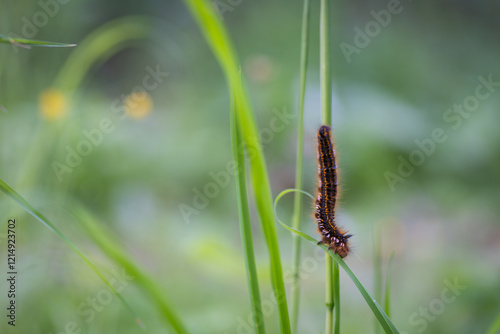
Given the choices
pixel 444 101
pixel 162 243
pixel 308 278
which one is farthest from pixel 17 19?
pixel 444 101

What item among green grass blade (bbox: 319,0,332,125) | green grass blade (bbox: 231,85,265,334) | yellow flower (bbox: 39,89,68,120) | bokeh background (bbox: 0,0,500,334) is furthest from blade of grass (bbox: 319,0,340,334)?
yellow flower (bbox: 39,89,68,120)

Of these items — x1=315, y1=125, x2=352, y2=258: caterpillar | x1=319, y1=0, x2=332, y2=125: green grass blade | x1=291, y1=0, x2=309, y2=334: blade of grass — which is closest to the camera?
x1=319, y1=0, x2=332, y2=125: green grass blade

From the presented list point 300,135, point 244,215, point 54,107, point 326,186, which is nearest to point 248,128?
point 244,215

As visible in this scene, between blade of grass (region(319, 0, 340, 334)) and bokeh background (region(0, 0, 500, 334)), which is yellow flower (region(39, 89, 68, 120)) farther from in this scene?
blade of grass (region(319, 0, 340, 334))

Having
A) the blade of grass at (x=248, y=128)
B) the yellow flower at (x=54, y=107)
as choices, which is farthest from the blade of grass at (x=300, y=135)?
the yellow flower at (x=54, y=107)

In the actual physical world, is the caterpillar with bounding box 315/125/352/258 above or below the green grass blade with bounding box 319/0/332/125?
below

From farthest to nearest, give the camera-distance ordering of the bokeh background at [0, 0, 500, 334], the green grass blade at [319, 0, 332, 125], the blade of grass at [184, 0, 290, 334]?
1. the bokeh background at [0, 0, 500, 334]
2. the green grass blade at [319, 0, 332, 125]
3. the blade of grass at [184, 0, 290, 334]

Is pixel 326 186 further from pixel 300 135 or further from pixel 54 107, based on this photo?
pixel 54 107

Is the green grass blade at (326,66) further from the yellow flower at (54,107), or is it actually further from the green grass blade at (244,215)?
the yellow flower at (54,107)
